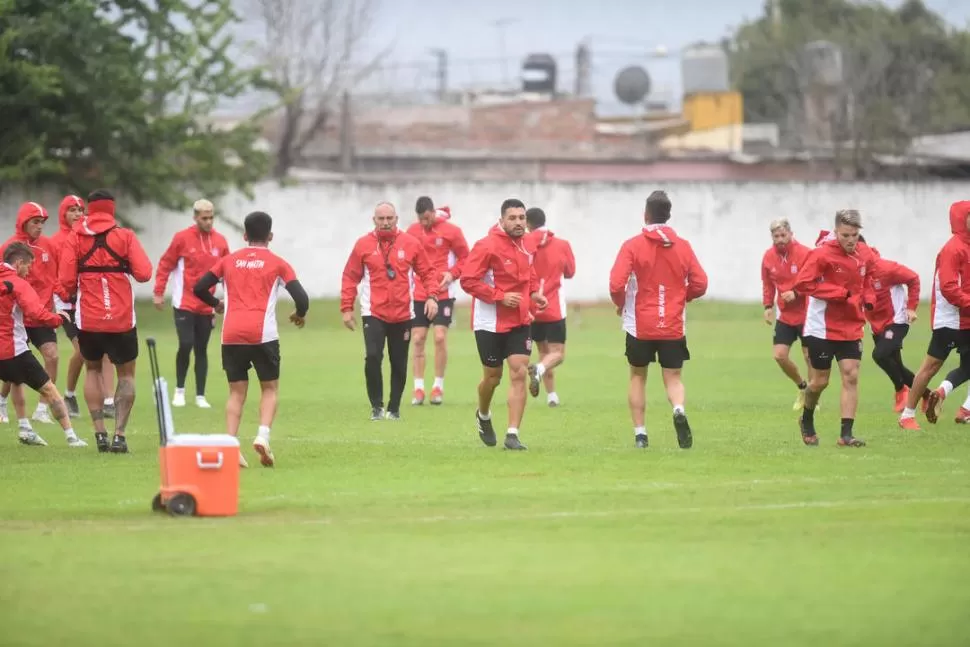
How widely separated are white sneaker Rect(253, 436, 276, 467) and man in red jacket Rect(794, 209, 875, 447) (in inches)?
200

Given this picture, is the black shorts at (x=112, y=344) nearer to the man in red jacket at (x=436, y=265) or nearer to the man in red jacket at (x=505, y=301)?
the man in red jacket at (x=505, y=301)

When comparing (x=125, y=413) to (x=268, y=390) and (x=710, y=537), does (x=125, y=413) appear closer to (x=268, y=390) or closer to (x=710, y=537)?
(x=268, y=390)

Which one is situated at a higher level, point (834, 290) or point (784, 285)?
point (834, 290)

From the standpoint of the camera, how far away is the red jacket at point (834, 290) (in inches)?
623

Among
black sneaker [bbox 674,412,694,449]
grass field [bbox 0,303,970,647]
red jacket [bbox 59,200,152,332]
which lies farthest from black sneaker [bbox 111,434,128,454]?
black sneaker [bbox 674,412,694,449]

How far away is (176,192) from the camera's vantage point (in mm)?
42438

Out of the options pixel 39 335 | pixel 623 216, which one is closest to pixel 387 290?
pixel 39 335

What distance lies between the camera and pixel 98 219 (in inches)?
617

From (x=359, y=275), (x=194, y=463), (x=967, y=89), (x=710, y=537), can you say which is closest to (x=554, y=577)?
(x=710, y=537)

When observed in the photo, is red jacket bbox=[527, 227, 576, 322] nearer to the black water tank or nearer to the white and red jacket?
the white and red jacket

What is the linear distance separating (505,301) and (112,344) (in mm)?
3629

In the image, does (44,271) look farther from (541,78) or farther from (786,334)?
(541,78)

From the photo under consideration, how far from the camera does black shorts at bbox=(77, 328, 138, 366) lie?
51.9 ft

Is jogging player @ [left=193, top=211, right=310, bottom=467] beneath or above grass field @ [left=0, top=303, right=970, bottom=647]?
above
